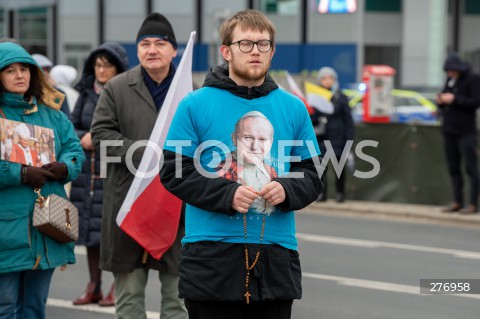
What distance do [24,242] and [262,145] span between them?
6.04 ft

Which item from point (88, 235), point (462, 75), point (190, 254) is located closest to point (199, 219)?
point (190, 254)

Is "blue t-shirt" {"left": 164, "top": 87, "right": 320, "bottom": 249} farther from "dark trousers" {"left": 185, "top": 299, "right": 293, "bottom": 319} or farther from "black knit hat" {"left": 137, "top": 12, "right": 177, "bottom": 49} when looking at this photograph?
"black knit hat" {"left": 137, "top": 12, "right": 177, "bottom": 49}

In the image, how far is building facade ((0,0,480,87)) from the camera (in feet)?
144

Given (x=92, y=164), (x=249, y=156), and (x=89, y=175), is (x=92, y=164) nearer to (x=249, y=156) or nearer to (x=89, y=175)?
(x=89, y=175)

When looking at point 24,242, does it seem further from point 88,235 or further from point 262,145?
point 88,235

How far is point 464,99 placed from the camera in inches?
512

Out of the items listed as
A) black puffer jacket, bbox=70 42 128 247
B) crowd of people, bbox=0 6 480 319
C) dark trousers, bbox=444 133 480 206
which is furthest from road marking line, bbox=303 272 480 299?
dark trousers, bbox=444 133 480 206

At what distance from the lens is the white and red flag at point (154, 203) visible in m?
5.69

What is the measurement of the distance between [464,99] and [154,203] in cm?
812

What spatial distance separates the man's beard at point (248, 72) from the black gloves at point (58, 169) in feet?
5.71

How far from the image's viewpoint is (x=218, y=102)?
13.5 feet

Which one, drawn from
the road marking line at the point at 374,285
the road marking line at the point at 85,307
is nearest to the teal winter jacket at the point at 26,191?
the road marking line at the point at 85,307

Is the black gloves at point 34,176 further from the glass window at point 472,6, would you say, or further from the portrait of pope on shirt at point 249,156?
the glass window at point 472,6

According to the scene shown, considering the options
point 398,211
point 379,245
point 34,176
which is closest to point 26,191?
point 34,176
